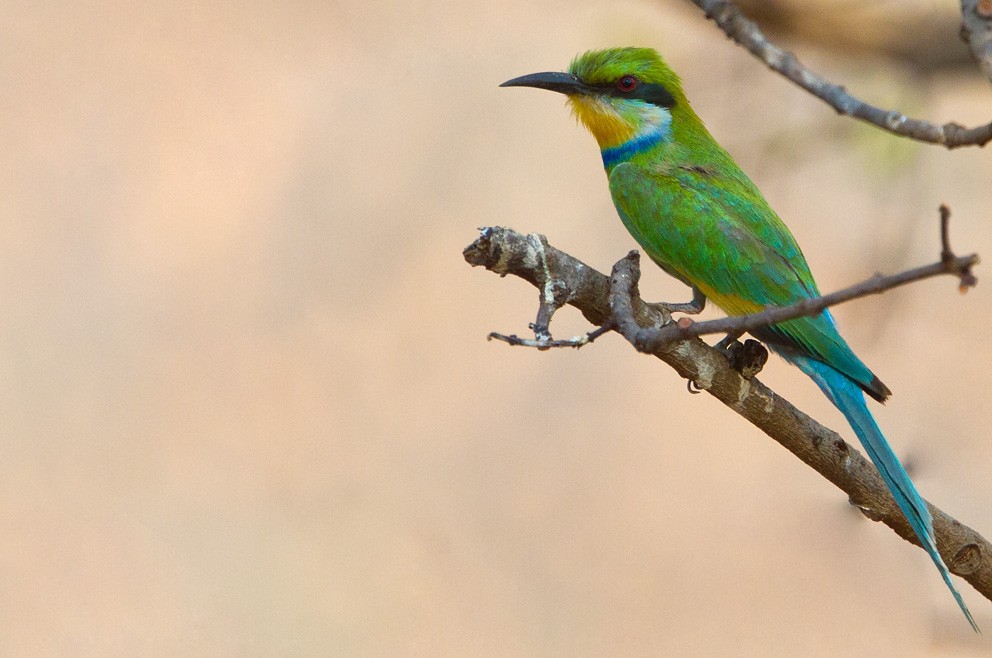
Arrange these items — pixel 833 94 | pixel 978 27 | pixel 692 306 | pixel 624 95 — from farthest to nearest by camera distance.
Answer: pixel 624 95
pixel 692 306
pixel 833 94
pixel 978 27

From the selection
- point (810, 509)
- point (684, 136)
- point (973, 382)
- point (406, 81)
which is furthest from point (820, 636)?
point (406, 81)

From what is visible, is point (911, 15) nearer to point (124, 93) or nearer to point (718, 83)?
point (718, 83)

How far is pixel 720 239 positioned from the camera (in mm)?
2865

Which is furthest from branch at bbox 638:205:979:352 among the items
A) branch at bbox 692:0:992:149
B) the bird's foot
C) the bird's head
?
the bird's head

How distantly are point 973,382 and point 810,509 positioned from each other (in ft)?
2.24

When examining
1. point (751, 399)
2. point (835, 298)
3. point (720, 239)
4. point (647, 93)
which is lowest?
point (835, 298)

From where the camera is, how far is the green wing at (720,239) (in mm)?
2818

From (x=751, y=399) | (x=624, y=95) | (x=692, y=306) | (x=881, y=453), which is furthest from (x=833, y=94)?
(x=624, y=95)

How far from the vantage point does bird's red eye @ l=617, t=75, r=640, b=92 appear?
3.27 meters

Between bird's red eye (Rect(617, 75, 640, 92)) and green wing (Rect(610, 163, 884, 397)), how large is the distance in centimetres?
30

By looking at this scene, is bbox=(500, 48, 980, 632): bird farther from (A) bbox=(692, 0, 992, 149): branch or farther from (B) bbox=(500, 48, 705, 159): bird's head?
(A) bbox=(692, 0, 992, 149): branch

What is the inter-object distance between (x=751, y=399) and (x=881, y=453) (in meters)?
0.28

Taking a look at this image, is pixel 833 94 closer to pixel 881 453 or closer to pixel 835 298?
pixel 835 298

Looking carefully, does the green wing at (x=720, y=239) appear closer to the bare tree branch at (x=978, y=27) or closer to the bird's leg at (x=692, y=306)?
the bird's leg at (x=692, y=306)
